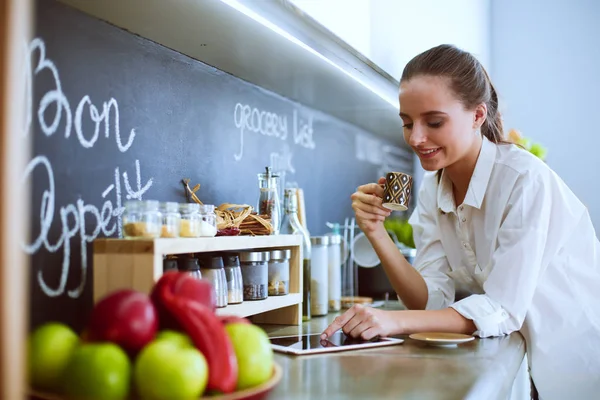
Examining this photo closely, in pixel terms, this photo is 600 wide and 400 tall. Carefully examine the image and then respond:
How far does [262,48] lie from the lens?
1.36 m

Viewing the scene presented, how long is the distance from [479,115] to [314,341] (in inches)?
26.9

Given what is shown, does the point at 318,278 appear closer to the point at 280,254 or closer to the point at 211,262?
the point at 280,254

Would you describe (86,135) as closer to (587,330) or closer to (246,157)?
(246,157)

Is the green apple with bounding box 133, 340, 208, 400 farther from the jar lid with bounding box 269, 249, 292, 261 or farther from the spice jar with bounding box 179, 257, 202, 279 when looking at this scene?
the jar lid with bounding box 269, 249, 292, 261

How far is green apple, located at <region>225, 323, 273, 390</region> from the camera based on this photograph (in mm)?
713

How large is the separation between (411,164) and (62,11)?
241 centimetres

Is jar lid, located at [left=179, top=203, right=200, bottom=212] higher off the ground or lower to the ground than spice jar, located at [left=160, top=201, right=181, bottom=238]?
higher

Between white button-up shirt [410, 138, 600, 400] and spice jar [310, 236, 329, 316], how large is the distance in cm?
34

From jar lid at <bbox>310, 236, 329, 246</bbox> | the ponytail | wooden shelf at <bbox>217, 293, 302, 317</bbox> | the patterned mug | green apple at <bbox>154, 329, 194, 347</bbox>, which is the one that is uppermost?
the ponytail

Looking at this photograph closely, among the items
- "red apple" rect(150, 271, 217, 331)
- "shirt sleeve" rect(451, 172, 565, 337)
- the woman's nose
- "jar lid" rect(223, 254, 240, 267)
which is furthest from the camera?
the woman's nose

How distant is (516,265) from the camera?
1.32 meters

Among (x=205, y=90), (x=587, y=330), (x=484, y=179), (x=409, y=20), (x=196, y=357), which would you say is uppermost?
(x=409, y=20)

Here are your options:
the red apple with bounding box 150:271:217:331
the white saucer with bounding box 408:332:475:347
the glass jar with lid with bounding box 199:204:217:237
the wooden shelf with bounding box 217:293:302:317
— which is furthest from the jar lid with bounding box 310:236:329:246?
the red apple with bounding box 150:271:217:331

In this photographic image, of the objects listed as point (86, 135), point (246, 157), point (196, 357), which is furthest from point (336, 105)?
point (196, 357)
